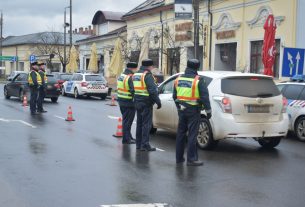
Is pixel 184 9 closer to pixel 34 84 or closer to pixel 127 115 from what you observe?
pixel 34 84

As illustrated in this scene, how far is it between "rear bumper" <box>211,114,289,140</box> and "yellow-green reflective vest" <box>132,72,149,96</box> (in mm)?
1482

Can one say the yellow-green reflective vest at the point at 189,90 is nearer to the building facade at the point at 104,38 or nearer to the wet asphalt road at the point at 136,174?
the wet asphalt road at the point at 136,174

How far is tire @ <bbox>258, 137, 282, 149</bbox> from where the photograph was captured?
11.0 metres

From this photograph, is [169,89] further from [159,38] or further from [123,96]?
[159,38]

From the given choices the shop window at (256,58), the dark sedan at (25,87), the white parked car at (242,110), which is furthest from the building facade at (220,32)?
the white parked car at (242,110)

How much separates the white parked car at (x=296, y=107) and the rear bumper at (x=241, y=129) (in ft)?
7.79

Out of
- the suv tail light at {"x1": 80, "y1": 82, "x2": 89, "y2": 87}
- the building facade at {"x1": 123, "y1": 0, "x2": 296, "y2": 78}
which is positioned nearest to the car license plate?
the building facade at {"x1": 123, "y1": 0, "x2": 296, "y2": 78}

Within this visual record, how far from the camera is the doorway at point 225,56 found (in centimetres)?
2891

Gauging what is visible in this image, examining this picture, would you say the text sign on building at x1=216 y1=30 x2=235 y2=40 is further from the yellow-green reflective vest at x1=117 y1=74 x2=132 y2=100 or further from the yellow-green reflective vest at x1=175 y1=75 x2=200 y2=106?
the yellow-green reflective vest at x1=175 y1=75 x2=200 y2=106

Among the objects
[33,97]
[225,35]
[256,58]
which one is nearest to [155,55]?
[225,35]

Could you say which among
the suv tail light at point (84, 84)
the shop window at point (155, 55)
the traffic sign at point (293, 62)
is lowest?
the suv tail light at point (84, 84)

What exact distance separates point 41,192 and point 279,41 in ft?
64.1

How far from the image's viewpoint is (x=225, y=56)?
29.4m

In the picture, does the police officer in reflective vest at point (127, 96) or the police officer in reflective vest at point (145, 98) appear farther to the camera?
the police officer in reflective vest at point (127, 96)
